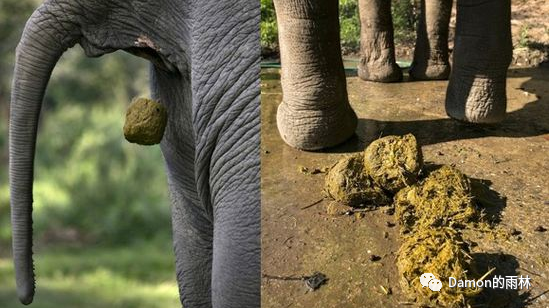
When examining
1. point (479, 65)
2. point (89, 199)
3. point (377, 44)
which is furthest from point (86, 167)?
point (479, 65)

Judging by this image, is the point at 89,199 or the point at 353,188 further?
the point at 89,199

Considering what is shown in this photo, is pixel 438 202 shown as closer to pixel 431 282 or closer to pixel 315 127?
pixel 431 282

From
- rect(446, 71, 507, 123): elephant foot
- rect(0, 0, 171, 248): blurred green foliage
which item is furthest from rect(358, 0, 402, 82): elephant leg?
rect(0, 0, 171, 248): blurred green foliage

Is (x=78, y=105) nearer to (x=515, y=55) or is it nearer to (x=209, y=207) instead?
(x=209, y=207)

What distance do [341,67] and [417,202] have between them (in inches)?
15.5

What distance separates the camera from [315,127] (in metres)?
1.01

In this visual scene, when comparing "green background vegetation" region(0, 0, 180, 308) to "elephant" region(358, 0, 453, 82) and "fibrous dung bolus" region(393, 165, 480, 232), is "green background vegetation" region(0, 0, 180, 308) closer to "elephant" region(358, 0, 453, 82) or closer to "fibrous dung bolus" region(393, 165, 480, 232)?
"elephant" region(358, 0, 453, 82)

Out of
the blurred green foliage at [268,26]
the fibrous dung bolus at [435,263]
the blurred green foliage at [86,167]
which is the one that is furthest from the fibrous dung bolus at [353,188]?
the blurred green foliage at [86,167]

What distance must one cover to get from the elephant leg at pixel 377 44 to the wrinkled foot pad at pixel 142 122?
1.33 ft

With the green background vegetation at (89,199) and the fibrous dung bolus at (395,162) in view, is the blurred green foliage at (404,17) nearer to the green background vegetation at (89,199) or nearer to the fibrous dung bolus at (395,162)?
the fibrous dung bolus at (395,162)

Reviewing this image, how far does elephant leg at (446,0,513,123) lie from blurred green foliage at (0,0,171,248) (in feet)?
2.73

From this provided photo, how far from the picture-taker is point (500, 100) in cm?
102

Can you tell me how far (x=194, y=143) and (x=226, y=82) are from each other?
15 centimetres

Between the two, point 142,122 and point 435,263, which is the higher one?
point 142,122
